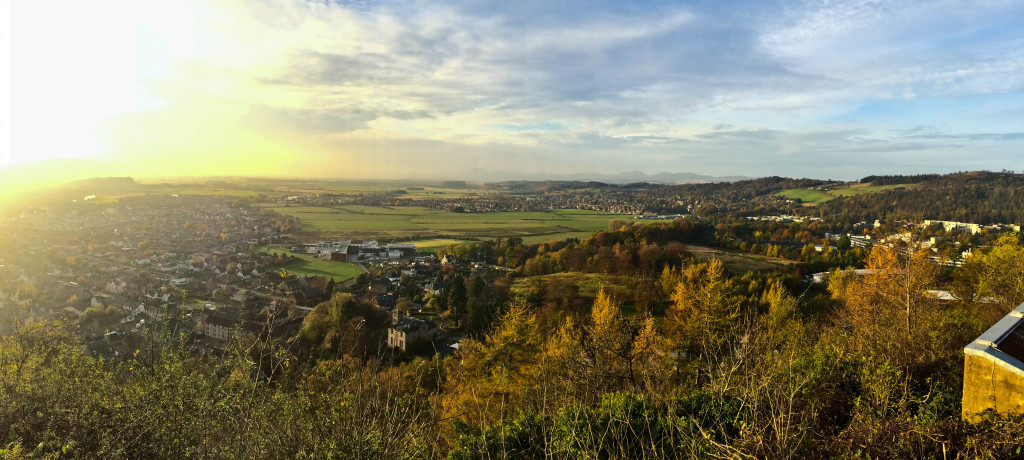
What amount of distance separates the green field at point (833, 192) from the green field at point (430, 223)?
35560 mm

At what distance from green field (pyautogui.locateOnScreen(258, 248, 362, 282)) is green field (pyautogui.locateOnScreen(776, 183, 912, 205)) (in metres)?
72.0

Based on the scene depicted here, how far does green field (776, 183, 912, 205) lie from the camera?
217ft

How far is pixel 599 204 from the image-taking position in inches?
3381

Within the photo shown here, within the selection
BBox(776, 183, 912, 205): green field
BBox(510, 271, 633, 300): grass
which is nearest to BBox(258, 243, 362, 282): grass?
BBox(510, 271, 633, 300): grass

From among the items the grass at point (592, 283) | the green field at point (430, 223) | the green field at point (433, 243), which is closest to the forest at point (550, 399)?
the grass at point (592, 283)

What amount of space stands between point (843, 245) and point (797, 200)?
4184 cm

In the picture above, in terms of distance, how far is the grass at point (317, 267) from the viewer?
27500 millimetres

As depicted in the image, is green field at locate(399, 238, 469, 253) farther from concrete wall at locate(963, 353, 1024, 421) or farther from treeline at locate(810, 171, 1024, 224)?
treeline at locate(810, 171, 1024, 224)

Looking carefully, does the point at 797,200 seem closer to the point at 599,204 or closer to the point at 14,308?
the point at 599,204

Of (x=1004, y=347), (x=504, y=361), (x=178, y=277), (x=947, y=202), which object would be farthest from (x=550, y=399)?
(x=947, y=202)

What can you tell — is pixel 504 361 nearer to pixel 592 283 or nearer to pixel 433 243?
pixel 592 283

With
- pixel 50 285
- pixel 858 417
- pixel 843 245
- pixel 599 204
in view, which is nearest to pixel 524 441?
pixel 858 417

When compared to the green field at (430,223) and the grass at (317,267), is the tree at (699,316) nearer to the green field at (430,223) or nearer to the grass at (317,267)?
the grass at (317,267)

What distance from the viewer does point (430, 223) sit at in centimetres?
5547
